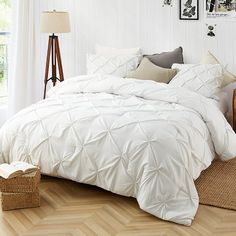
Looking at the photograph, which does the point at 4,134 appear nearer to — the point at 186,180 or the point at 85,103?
the point at 85,103

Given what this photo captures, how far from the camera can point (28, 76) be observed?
573 cm

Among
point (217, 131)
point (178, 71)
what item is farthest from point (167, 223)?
point (178, 71)

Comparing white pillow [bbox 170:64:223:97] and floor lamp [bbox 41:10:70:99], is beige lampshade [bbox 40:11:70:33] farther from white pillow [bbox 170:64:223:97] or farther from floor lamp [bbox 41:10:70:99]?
white pillow [bbox 170:64:223:97]

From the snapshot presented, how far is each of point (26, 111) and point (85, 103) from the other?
1.59 feet

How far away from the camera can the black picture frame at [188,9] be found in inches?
201

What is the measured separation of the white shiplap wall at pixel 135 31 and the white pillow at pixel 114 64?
16.8 inches

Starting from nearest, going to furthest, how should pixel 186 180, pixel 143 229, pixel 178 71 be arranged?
pixel 143 229
pixel 186 180
pixel 178 71

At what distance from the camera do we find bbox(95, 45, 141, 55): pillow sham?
5289 millimetres

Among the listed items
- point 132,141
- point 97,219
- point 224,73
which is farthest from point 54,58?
point 97,219

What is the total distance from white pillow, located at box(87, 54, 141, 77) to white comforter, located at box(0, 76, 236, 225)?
2.47ft

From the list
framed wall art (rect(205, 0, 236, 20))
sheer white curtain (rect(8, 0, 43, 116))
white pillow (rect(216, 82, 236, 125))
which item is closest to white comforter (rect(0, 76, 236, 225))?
white pillow (rect(216, 82, 236, 125))

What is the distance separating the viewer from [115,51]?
211 inches

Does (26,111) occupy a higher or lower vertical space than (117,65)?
lower

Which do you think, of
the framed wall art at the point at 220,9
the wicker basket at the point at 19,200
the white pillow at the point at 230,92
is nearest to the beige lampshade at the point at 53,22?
the framed wall art at the point at 220,9
